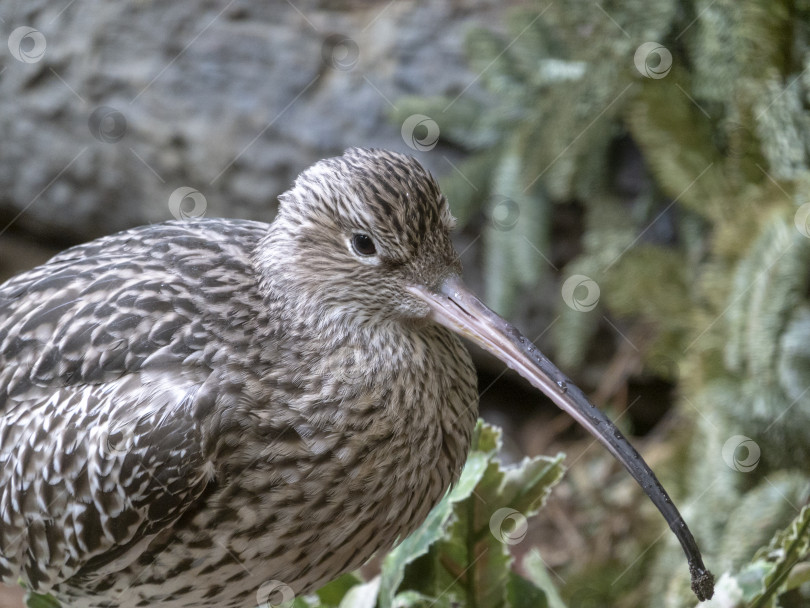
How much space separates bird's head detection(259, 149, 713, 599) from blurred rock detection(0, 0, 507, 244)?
2327 millimetres

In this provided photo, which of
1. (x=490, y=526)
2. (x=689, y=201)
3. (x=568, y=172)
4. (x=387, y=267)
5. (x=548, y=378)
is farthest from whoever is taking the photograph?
(x=568, y=172)

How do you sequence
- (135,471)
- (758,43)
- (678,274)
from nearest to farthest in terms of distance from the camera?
(135,471) < (758,43) < (678,274)

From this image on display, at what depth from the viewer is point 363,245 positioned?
2.32 m

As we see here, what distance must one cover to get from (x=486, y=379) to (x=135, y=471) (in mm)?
3411

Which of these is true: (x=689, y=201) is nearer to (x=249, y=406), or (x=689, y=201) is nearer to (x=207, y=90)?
(x=249, y=406)

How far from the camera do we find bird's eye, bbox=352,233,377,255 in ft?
7.57

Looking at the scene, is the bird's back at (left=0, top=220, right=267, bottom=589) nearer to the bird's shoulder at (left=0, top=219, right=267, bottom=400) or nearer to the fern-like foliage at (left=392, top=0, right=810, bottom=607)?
the bird's shoulder at (left=0, top=219, right=267, bottom=400)

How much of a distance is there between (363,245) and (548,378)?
525 mm

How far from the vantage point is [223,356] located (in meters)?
2.30

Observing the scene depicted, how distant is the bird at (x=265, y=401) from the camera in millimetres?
2248

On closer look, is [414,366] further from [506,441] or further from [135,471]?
[506,441]

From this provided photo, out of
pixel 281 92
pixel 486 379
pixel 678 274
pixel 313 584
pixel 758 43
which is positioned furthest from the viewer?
pixel 486 379

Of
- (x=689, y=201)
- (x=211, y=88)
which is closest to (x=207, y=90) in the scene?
(x=211, y=88)

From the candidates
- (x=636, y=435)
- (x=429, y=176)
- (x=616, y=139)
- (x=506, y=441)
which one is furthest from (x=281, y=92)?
(x=429, y=176)
